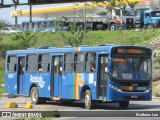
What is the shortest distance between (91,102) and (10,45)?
39928mm

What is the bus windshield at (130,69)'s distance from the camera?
83.3ft

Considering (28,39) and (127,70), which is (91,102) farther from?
(28,39)

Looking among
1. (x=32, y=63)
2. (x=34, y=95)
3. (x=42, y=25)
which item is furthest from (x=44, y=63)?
(x=42, y=25)

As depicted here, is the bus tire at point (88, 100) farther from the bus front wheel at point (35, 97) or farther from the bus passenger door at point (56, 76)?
the bus front wheel at point (35, 97)

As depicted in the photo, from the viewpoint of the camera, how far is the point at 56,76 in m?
28.9

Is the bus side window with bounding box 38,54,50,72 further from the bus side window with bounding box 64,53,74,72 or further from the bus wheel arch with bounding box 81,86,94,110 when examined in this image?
the bus wheel arch with bounding box 81,86,94,110

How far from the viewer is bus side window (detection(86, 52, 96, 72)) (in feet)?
85.6

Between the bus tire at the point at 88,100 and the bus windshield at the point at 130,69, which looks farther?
the bus tire at the point at 88,100

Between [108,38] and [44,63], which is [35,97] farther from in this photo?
[108,38]

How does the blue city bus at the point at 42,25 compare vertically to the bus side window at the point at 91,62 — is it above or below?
below

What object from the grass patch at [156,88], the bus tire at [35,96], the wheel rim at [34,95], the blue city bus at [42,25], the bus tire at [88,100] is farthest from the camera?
the blue city bus at [42,25]

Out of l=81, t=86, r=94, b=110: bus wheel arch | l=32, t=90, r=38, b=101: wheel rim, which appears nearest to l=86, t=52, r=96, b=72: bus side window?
l=81, t=86, r=94, b=110: bus wheel arch

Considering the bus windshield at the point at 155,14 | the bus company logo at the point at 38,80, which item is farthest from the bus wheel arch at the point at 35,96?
the bus windshield at the point at 155,14

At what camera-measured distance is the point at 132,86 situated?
1009 inches
